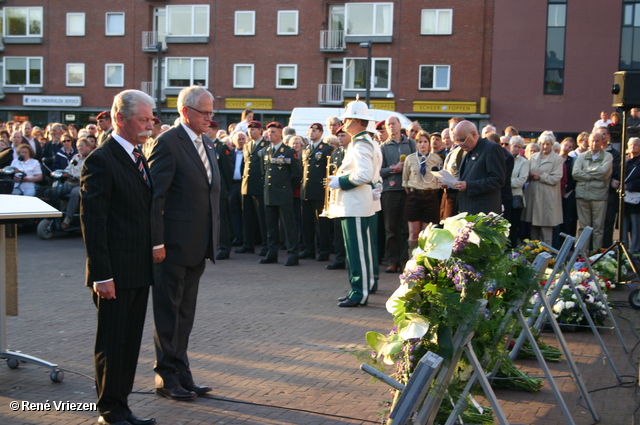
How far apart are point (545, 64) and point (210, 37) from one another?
63.5ft

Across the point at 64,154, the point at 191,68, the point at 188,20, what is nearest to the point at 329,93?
the point at 191,68

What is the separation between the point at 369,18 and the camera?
134 feet

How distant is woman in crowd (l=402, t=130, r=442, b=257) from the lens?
11250mm

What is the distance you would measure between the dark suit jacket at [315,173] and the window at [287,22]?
30.4 meters

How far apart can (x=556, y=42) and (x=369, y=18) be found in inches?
409

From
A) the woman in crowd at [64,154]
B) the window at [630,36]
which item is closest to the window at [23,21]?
the woman in crowd at [64,154]

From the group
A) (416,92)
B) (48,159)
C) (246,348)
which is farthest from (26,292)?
(416,92)

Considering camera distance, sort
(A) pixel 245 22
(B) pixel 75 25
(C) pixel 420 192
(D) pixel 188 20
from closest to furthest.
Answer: (C) pixel 420 192, (A) pixel 245 22, (D) pixel 188 20, (B) pixel 75 25

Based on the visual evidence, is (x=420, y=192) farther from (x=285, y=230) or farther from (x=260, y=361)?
(x=260, y=361)

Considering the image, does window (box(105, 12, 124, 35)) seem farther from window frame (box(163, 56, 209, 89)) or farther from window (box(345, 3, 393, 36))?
window (box(345, 3, 393, 36))

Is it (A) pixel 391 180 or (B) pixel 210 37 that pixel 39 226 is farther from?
(B) pixel 210 37

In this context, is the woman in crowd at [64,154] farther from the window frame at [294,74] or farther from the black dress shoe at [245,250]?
the window frame at [294,74]

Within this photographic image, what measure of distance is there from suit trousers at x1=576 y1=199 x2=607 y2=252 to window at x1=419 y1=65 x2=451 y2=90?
27.3 meters

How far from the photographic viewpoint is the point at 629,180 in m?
11.7
